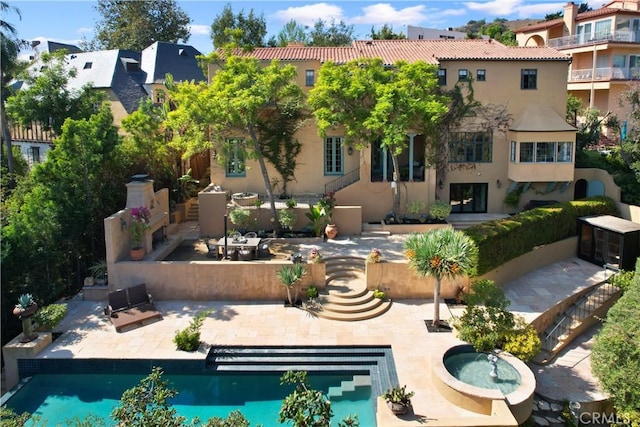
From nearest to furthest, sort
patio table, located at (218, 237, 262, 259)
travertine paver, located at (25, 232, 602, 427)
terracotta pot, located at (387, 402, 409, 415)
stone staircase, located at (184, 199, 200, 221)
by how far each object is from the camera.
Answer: terracotta pot, located at (387, 402, 409, 415) → travertine paver, located at (25, 232, 602, 427) → patio table, located at (218, 237, 262, 259) → stone staircase, located at (184, 199, 200, 221)

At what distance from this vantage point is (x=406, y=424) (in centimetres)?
1309

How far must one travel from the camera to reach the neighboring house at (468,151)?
2792 cm

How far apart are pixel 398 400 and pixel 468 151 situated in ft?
62.6

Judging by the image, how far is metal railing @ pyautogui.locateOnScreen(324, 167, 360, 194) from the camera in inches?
1125

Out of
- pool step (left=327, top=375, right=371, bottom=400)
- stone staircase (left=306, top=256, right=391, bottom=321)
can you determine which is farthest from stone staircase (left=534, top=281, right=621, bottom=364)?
pool step (left=327, top=375, right=371, bottom=400)

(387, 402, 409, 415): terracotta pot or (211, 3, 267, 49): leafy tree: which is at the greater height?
(211, 3, 267, 49): leafy tree

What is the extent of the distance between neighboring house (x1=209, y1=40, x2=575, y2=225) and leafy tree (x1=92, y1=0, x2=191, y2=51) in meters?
34.3

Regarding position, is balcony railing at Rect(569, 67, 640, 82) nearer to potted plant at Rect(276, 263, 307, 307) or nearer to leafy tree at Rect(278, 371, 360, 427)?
potted plant at Rect(276, 263, 307, 307)

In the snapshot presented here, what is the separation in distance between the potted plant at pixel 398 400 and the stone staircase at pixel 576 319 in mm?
6805

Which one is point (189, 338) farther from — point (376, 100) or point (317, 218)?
point (376, 100)

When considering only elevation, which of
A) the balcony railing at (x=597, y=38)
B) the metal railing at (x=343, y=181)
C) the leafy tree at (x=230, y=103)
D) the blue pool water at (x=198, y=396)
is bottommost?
the blue pool water at (x=198, y=396)

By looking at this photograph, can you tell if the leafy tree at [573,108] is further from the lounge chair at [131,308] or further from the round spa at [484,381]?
the lounge chair at [131,308]

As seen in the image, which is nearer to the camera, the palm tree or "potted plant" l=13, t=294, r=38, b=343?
"potted plant" l=13, t=294, r=38, b=343

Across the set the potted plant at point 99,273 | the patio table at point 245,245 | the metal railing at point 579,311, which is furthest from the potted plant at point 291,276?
the metal railing at point 579,311
